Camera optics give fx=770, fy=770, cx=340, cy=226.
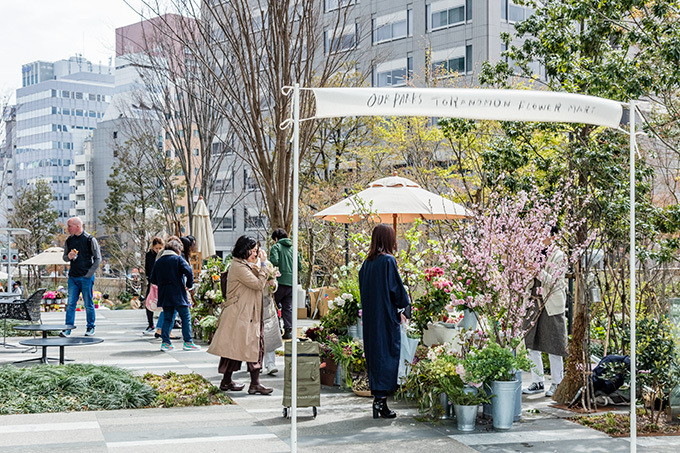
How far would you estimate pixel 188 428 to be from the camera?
713 centimetres

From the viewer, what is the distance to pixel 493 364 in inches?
289

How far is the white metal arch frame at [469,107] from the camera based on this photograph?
18.7ft

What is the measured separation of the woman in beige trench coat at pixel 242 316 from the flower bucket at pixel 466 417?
254 centimetres

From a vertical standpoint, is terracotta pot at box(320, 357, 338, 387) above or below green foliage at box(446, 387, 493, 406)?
below

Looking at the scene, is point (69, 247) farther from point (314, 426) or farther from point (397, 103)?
point (397, 103)

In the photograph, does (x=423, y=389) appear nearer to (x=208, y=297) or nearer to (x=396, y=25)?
(x=208, y=297)

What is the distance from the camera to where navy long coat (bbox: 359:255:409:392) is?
764cm

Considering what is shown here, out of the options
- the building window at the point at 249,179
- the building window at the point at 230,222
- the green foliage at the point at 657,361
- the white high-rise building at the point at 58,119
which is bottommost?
the green foliage at the point at 657,361

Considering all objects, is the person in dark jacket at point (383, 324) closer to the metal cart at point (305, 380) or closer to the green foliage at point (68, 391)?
the metal cart at point (305, 380)

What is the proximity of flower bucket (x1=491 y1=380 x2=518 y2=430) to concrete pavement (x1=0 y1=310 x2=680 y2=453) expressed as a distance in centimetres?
12

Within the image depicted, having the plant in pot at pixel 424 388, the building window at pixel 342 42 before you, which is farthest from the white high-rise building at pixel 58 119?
the plant in pot at pixel 424 388

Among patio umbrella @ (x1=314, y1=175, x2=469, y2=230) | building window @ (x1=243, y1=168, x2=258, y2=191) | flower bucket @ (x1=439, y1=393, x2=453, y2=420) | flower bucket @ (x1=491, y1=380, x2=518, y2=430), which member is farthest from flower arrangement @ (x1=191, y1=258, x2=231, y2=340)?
building window @ (x1=243, y1=168, x2=258, y2=191)

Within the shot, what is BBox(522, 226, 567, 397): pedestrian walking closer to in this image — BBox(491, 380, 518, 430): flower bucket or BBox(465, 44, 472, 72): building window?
BBox(491, 380, 518, 430): flower bucket

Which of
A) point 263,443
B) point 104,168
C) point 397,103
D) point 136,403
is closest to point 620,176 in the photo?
point 397,103
